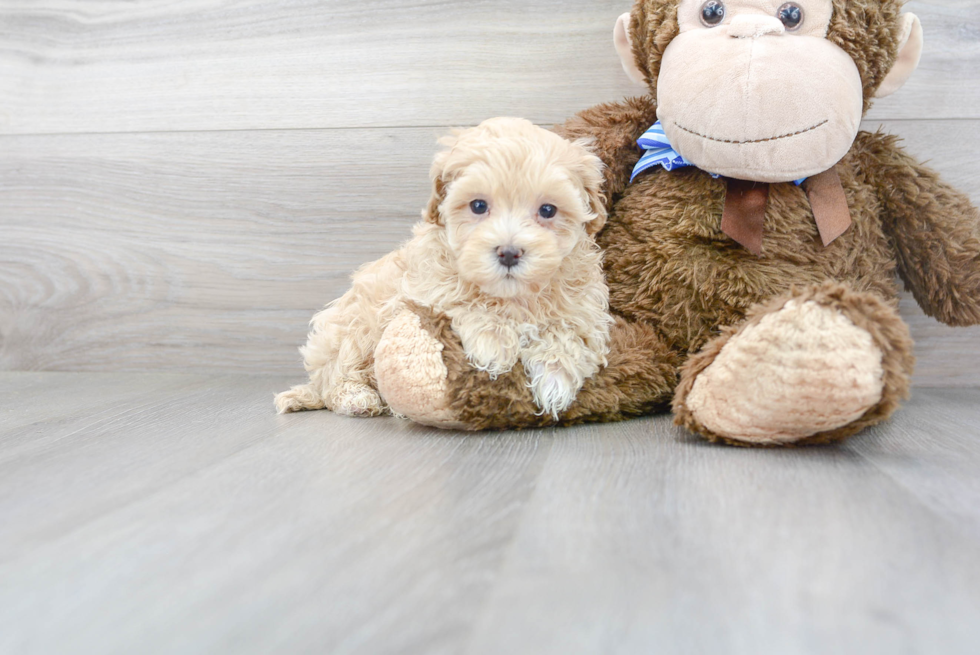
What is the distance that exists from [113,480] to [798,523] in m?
0.64

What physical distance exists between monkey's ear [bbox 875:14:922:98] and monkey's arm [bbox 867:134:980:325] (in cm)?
10

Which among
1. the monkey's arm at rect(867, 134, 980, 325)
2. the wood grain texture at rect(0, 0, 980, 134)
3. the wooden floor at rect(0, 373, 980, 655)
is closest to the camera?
the wooden floor at rect(0, 373, 980, 655)

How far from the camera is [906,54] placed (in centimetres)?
93

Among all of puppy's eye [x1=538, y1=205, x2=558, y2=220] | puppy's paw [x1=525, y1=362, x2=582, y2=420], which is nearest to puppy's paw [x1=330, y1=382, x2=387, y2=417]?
puppy's paw [x1=525, y1=362, x2=582, y2=420]

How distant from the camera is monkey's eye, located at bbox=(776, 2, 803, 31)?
2.89 feet

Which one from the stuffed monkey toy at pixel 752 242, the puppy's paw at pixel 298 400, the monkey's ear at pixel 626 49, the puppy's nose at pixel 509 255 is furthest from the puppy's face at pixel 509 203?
the puppy's paw at pixel 298 400

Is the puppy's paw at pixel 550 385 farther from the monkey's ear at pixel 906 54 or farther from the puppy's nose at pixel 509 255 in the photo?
the monkey's ear at pixel 906 54

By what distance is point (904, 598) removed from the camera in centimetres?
48

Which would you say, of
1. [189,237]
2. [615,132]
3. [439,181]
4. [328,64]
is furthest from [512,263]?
[189,237]

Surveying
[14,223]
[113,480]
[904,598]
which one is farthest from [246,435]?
[14,223]

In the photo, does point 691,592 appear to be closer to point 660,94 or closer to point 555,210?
point 555,210

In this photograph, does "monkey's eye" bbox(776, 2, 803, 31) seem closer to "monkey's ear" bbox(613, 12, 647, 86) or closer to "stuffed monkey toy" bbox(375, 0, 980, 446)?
"stuffed monkey toy" bbox(375, 0, 980, 446)

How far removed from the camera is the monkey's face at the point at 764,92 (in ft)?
2.76

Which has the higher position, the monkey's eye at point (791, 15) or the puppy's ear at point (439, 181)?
the monkey's eye at point (791, 15)
